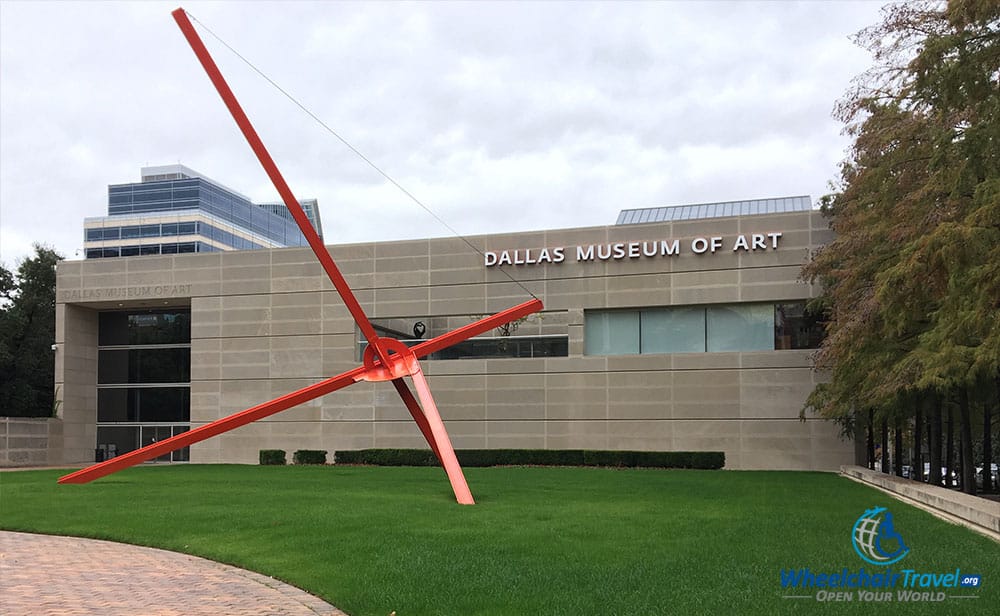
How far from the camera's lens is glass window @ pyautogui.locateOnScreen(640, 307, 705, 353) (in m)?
35.5

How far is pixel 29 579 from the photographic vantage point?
33.9 feet

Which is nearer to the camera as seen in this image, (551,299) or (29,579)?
(29,579)

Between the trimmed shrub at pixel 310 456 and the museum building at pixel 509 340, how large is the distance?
3.32 ft

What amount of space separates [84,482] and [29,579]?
1351 centimetres

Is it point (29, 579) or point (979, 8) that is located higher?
point (979, 8)

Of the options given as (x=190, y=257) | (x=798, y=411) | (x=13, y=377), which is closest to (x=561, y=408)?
(x=798, y=411)

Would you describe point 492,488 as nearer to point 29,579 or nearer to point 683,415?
point 29,579

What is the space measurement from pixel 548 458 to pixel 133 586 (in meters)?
26.3

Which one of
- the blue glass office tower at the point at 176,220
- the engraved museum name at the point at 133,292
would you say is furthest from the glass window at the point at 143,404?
the blue glass office tower at the point at 176,220

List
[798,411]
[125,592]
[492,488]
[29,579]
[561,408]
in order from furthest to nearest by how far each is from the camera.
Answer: [561,408] → [798,411] → [492,488] → [29,579] → [125,592]

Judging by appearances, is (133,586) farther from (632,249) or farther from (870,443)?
(870,443)

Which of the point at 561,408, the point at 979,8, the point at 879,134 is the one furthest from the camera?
the point at 561,408


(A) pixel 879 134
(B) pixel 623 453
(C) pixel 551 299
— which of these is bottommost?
(B) pixel 623 453

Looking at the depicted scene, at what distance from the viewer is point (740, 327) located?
35.0m
